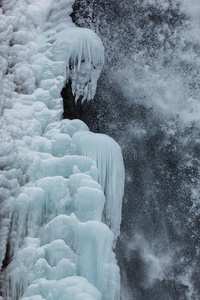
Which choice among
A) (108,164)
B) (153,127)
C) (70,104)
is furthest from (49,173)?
(153,127)

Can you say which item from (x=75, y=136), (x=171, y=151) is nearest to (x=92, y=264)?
(x=75, y=136)

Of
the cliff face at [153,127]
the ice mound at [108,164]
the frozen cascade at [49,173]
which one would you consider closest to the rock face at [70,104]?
the frozen cascade at [49,173]

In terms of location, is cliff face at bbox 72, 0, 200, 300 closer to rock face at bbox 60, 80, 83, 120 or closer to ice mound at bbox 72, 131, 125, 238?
rock face at bbox 60, 80, 83, 120

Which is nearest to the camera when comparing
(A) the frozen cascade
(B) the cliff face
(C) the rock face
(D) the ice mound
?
(A) the frozen cascade

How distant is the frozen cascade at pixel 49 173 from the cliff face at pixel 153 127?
41 centimetres

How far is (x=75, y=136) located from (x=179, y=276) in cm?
150

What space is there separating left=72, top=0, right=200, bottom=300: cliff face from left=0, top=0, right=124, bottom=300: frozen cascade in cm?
41

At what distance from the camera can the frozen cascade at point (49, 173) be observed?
6.81 ft

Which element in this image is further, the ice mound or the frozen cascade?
the ice mound

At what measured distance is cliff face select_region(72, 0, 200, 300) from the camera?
3.04m

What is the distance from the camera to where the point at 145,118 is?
10.4 feet

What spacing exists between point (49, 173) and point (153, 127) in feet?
3.83

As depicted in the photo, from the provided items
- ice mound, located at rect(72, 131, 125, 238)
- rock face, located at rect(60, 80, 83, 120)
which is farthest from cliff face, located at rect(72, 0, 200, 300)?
ice mound, located at rect(72, 131, 125, 238)

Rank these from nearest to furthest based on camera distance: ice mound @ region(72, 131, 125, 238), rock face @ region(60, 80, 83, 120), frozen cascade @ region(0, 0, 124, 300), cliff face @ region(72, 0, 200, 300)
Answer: frozen cascade @ region(0, 0, 124, 300)
ice mound @ region(72, 131, 125, 238)
rock face @ region(60, 80, 83, 120)
cliff face @ region(72, 0, 200, 300)
